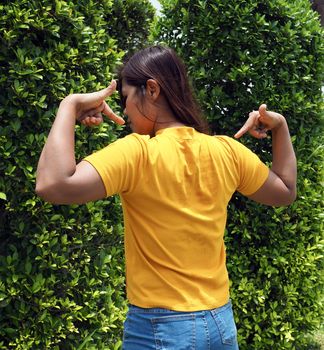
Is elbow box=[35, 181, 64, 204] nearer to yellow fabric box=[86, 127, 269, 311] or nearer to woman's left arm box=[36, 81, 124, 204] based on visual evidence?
woman's left arm box=[36, 81, 124, 204]

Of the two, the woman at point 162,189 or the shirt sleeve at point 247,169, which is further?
the shirt sleeve at point 247,169

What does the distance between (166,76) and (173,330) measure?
0.94 m

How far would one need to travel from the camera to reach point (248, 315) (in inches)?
183

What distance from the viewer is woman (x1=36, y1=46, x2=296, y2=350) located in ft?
5.84

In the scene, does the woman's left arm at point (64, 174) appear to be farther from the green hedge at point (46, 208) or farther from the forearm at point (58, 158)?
the green hedge at point (46, 208)

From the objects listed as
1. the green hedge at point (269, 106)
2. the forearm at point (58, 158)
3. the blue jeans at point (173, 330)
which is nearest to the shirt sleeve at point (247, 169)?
the blue jeans at point (173, 330)

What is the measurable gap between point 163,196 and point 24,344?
1685 mm

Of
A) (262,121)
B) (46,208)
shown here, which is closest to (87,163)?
(262,121)

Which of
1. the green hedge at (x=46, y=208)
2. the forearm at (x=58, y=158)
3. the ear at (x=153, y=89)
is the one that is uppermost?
the ear at (x=153, y=89)

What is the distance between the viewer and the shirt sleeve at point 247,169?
84.8 inches

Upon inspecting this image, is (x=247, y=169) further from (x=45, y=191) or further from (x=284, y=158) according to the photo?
(x=45, y=191)

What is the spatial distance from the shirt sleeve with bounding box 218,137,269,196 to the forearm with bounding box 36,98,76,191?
0.68m

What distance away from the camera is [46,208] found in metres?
3.12

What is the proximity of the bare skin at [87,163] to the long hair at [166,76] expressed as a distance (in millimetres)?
32
